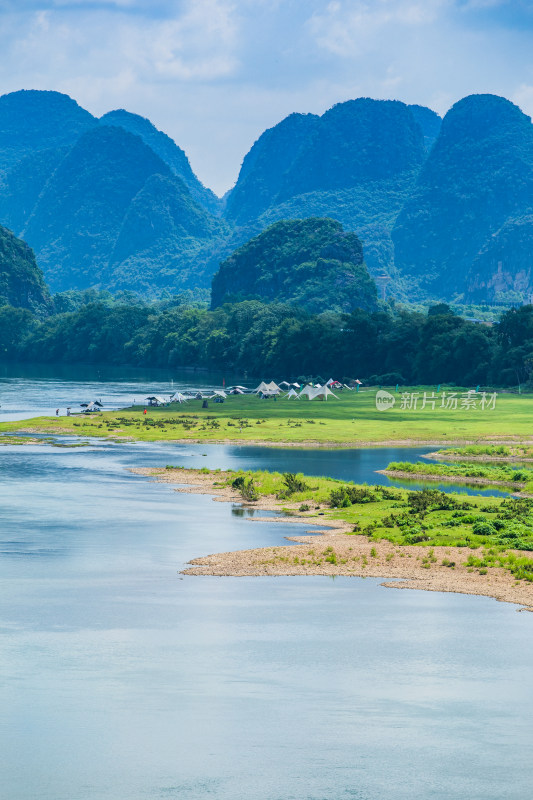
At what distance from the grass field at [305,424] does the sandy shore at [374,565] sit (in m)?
51.5

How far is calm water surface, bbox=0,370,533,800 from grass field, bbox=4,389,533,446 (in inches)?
2080

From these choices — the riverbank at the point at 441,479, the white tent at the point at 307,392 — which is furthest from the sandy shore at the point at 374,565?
the white tent at the point at 307,392

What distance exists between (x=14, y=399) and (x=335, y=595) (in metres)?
117

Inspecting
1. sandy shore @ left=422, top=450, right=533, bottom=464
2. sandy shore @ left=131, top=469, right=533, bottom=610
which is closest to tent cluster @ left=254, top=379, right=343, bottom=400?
sandy shore @ left=422, top=450, right=533, bottom=464

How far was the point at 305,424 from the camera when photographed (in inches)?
4683

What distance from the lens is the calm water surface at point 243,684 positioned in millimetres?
28422

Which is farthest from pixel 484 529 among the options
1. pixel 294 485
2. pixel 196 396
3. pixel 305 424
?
pixel 196 396

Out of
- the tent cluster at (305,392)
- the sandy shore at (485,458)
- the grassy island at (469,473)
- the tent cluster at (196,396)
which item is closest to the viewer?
the grassy island at (469,473)

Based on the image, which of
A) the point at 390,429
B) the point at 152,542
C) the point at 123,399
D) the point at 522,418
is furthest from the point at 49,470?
the point at 123,399

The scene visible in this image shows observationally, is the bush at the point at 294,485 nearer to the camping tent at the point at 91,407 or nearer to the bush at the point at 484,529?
the bush at the point at 484,529

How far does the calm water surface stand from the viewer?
28.4 m

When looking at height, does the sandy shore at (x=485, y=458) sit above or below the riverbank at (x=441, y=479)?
above

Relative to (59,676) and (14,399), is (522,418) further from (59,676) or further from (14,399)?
(59,676)

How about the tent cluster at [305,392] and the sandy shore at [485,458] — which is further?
the tent cluster at [305,392]
